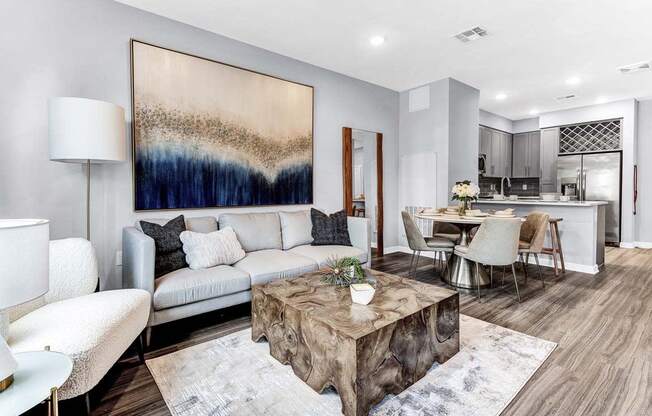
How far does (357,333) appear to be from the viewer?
1576 millimetres

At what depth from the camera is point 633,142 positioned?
6195mm

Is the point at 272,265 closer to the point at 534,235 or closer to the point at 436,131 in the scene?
the point at 534,235

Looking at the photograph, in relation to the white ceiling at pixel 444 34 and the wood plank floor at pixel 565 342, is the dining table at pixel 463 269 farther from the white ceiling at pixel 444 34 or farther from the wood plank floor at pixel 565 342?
the white ceiling at pixel 444 34

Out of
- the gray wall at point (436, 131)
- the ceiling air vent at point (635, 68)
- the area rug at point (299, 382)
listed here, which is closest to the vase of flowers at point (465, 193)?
the gray wall at point (436, 131)

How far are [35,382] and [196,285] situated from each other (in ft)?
4.56

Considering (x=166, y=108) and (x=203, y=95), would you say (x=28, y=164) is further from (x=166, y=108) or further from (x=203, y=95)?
(x=203, y=95)

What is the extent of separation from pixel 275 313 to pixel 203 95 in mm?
2465

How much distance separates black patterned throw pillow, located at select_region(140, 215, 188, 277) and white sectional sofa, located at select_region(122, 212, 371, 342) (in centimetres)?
8

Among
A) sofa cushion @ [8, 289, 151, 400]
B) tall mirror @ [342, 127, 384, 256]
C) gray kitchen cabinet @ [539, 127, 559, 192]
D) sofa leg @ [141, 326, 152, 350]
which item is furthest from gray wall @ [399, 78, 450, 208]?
sofa cushion @ [8, 289, 151, 400]

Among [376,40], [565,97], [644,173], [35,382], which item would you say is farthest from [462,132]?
[35,382]

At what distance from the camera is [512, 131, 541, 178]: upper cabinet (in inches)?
302

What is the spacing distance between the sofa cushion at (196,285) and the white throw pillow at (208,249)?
8 cm

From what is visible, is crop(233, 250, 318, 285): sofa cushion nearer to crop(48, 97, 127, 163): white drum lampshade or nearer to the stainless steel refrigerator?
crop(48, 97, 127, 163): white drum lampshade

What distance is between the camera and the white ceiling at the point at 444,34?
303 centimetres
